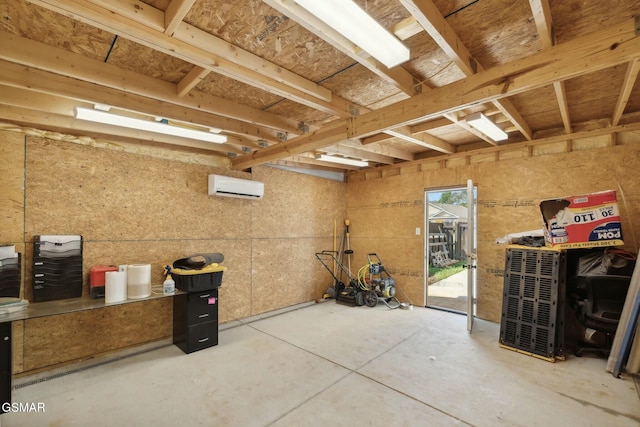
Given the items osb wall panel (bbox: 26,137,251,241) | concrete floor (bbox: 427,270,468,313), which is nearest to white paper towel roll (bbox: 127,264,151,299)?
osb wall panel (bbox: 26,137,251,241)

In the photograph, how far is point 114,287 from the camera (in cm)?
289

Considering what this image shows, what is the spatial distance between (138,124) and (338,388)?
318cm

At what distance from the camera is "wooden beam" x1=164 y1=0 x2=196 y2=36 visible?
1398mm

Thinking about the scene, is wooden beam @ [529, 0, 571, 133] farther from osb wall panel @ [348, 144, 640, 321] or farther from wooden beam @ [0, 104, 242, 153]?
wooden beam @ [0, 104, 242, 153]

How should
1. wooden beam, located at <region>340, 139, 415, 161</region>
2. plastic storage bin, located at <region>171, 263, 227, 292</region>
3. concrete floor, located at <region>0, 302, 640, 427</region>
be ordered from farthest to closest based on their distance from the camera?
1. wooden beam, located at <region>340, 139, 415, 161</region>
2. plastic storage bin, located at <region>171, 263, 227, 292</region>
3. concrete floor, located at <region>0, 302, 640, 427</region>

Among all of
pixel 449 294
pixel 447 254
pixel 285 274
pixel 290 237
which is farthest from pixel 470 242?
pixel 447 254

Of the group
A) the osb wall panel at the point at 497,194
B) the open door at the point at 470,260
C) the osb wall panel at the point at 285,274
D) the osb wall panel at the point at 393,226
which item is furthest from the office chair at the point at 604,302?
the osb wall panel at the point at 285,274

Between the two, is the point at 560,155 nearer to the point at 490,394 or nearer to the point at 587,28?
the point at 587,28

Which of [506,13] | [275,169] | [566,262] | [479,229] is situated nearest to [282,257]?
[275,169]

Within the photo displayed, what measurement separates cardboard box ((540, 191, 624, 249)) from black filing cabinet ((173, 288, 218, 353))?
4.18m

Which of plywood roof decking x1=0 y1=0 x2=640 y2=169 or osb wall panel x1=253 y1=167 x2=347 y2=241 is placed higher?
plywood roof decking x1=0 y1=0 x2=640 y2=169

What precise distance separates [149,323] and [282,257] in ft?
7.21

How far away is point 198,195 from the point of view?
407 centimetres

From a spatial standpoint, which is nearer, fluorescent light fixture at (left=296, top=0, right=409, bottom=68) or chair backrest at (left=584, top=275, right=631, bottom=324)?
fluorescent light fixture at (left=296, top=0, right=409, bottom=68)
